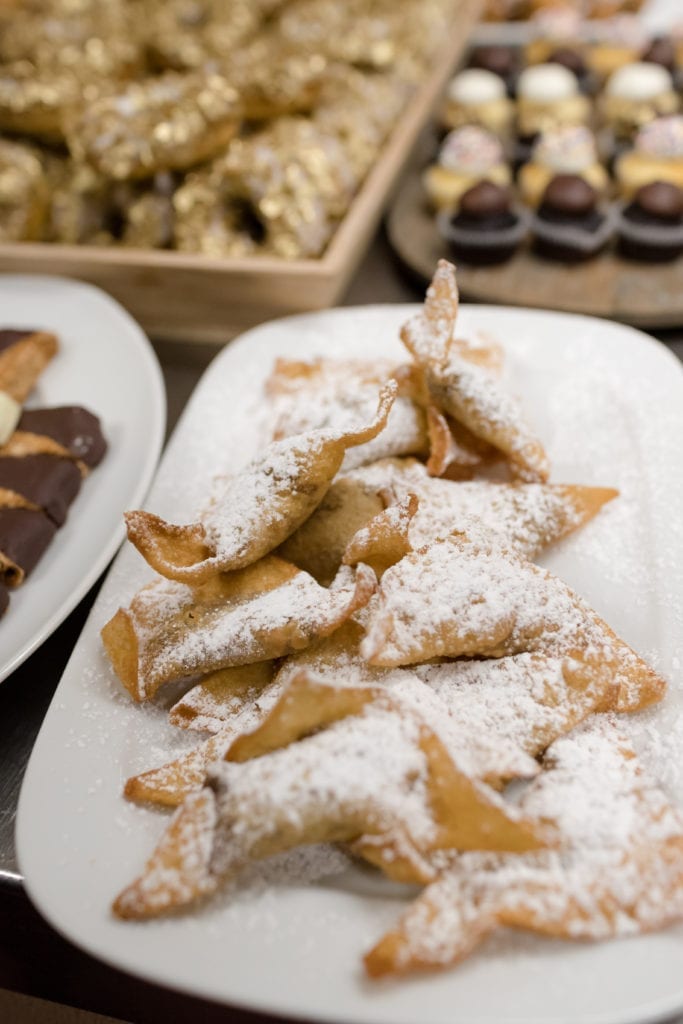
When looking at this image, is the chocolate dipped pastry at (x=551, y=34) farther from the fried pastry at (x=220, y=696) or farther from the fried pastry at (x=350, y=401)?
the fried pastry at (x=220, y=696)

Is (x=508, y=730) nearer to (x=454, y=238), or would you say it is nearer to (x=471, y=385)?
(x=471, y=385)

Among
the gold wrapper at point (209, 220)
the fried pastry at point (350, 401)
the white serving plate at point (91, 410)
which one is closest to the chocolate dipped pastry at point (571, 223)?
the gold wrapper at point (209, 220)

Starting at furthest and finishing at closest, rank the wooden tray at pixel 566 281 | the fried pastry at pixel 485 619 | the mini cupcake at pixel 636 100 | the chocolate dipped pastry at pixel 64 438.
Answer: the mini cupcake at pixel 636 100
the wooden tray at pixel 566 281
the chocolate dipped pastry at pixel 64 438
the fried pastry at pixel 485 619

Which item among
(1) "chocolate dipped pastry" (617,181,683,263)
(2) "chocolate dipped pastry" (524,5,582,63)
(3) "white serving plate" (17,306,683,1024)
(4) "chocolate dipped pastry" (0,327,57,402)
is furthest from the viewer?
(2) "chocolate dipped pastry" (524,5,582,63)

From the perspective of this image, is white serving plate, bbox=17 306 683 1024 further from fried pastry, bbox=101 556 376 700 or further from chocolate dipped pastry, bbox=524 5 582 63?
chocolate dipped pastry, bbox=524 5 582 63

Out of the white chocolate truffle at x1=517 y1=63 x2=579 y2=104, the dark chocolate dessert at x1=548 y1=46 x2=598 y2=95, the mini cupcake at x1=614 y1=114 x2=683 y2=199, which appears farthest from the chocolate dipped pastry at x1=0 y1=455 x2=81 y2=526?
the dark chocolate dessert at x1=548 y1=46 x2=598 y2=95

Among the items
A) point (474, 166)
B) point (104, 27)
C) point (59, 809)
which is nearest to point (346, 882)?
point (59, 809)
